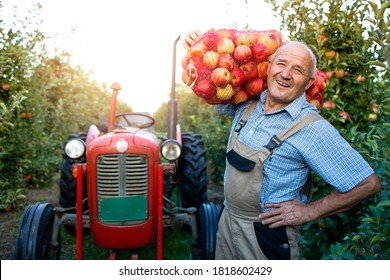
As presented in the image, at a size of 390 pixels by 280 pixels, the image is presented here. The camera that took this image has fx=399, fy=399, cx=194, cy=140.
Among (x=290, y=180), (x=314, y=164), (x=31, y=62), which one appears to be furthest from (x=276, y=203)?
(x=31, y=62)

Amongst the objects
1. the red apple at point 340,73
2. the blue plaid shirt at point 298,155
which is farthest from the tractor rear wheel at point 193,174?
the blue plaid shirt at point 298,155

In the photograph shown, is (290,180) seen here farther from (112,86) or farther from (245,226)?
(112,86)

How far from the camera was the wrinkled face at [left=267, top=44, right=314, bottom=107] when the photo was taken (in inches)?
74.4

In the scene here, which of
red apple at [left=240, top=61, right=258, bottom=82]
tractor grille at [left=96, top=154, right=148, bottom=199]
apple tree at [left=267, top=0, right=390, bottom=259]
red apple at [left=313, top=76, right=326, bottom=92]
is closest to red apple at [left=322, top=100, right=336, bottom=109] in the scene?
apple tree at [left=267, top=0, right=390, bottom=259]

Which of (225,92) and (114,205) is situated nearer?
(225,92)

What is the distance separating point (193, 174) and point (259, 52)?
2245mm

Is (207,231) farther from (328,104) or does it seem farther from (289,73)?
(289,73)

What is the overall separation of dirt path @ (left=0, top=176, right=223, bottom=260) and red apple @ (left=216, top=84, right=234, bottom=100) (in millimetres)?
2523

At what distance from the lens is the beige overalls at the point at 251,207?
6.16ft

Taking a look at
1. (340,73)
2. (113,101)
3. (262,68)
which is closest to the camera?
(262,68)

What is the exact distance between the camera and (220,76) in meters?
1.93

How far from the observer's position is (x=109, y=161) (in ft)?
9.75

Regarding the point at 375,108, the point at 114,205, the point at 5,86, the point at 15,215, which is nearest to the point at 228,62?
the point at 375,108

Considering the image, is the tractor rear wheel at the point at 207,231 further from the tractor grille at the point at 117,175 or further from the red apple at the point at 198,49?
the red apple at the point at 198,49
